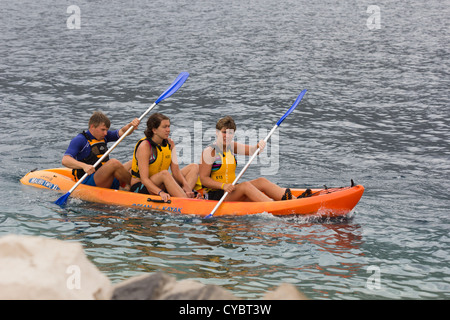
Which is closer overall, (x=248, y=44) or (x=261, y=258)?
(x=261, y=258)

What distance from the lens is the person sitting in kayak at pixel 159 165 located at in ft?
25.3

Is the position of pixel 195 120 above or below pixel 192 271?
above

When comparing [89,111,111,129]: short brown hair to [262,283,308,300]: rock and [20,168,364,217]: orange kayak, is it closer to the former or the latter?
[20,168,364,217]: orange kayak

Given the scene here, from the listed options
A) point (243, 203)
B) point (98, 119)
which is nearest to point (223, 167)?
point (243, 203)

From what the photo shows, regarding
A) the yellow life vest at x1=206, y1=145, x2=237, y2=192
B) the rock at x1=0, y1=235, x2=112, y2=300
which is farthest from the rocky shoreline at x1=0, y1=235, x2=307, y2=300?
the yellow life vest at x1=206, y1=145, x2=237, y2=192

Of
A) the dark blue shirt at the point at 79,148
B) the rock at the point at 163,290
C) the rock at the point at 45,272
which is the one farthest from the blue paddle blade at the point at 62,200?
the rock at the point at 163,290

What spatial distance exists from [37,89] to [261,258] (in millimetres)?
10560

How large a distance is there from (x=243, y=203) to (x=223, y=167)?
0.56 m

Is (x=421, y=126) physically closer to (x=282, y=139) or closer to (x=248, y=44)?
(x=282, y=139)

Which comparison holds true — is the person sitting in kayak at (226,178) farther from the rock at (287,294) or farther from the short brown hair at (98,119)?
the rock at (287,294)

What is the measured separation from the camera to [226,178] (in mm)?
7879

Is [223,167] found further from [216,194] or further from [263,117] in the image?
[263,117]
